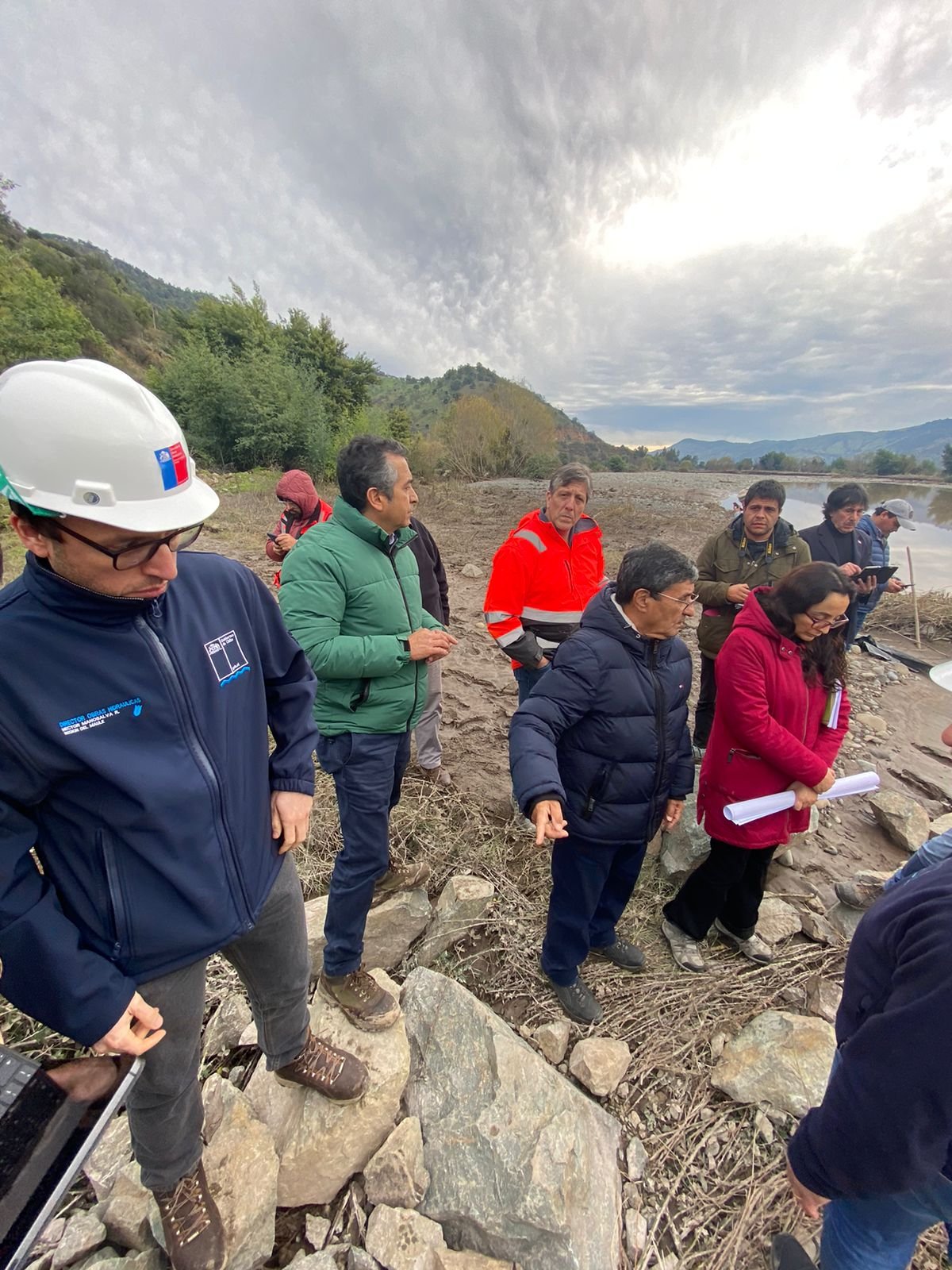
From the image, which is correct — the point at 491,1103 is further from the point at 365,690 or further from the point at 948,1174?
the point at 365,690

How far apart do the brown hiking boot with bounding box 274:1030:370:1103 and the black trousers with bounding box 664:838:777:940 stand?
4.81 feet

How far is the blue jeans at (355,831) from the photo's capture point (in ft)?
5.73

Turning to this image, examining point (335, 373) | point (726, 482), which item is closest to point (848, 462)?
point (726, 482)

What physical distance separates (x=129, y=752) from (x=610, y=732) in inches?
53.7

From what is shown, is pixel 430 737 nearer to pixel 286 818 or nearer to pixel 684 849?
pixel 684 849

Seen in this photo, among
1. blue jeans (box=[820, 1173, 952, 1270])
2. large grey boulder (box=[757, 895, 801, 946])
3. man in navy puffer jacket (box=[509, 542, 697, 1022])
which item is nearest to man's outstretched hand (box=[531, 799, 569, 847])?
man in navy puffer jacket (box=[509, 542, 697, 1022])

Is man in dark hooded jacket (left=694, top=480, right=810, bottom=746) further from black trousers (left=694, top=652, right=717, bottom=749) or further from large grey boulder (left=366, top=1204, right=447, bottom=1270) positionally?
large grey boulder (left=366, top=1204, right=447, bottom=1270)

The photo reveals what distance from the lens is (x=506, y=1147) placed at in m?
1.38

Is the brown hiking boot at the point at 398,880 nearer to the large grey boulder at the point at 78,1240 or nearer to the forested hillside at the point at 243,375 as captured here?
the large grey boulder at the point at 78,1240

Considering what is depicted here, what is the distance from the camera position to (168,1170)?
115 cm

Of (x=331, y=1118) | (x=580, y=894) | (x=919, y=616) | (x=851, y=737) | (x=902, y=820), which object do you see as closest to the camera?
(x=331, y=1118)

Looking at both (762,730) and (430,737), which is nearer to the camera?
(762,730)

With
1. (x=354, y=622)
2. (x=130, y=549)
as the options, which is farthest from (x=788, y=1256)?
(x=130, y=549)

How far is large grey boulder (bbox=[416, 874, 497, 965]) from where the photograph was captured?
2156 millimetres
